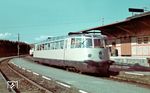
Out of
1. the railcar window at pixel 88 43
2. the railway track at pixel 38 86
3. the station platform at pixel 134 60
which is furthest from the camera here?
the station platform at pixel 134 60

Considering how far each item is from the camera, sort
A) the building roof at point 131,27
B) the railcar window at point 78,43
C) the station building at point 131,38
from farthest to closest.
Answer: the station building at point 131,38
the building roof at point 131,27
the railcar window at point 78,43

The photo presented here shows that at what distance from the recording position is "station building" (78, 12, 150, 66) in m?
29.3

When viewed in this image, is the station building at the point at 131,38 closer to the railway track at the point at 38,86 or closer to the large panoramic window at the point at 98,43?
the large panoramic window at the point at 98,43

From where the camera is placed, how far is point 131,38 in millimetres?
32469

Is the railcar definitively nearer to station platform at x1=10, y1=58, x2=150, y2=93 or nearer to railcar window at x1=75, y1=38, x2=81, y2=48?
railcar window at x1=75, y1=38, x2=81, y2=48

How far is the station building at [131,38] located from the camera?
96.2 ft

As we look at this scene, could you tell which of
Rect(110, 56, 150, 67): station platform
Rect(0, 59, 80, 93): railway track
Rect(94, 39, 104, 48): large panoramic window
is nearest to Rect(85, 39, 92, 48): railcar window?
Rect(94, 39, 104, 48): large panoramic window

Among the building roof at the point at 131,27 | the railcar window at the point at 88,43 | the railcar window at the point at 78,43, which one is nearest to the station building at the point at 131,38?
the building roof at the point at 131,27

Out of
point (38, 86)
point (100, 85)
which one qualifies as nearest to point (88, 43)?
point (100, 85)

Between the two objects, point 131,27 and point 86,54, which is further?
point 131,27

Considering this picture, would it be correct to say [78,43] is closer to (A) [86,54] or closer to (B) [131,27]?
(A) [86,54]

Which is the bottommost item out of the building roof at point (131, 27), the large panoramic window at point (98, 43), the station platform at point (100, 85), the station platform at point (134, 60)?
the station platform at point (100, 85)

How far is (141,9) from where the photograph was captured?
125 feet

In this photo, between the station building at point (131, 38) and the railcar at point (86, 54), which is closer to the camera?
the railcar at point (86, 54)
